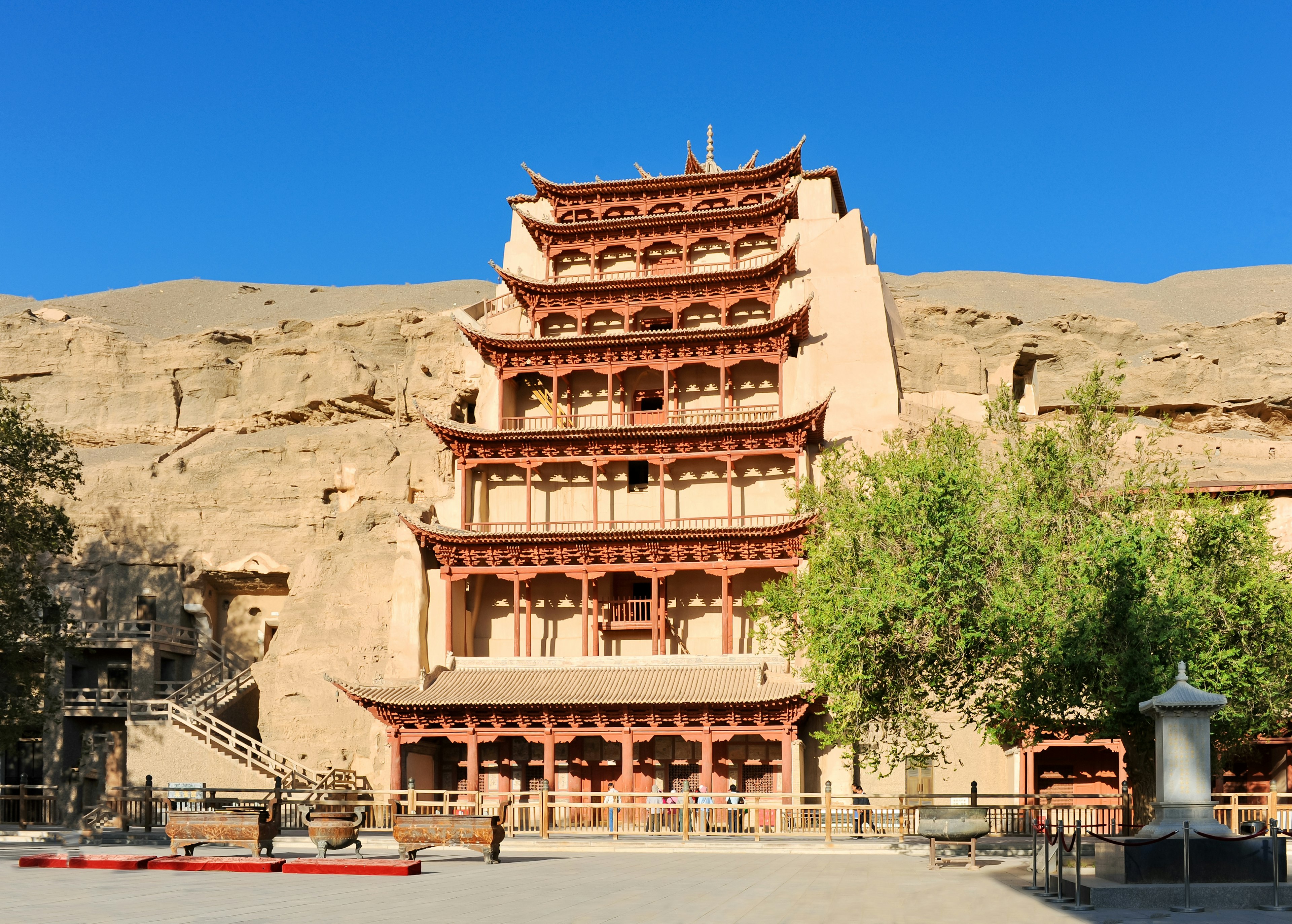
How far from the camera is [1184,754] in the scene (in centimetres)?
1903

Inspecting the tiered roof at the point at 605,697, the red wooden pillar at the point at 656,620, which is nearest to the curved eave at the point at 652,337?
the red wooden pillar at the point at 656,620

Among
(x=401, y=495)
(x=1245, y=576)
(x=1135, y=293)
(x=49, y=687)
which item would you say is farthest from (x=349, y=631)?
(x=1135, y=293)

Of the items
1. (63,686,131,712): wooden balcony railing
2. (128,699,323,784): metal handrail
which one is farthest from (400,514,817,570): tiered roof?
(63,686,131,712): wooden balcony railing

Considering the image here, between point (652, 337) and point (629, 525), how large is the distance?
Result: 7.14 m

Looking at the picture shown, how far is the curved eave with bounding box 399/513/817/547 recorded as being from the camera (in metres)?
42.2

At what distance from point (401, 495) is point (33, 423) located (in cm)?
2044

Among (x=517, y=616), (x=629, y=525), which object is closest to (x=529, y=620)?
(x=517, y=616)

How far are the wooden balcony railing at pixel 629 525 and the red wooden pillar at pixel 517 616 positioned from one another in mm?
1824

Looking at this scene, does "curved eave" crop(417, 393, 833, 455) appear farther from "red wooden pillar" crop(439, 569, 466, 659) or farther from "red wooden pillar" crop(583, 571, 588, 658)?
"red wooden pillar" crop(439, 569, 466, 659)

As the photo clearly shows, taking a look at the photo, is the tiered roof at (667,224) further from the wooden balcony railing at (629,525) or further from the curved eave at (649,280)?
the wooden balcony railing at (629,525)

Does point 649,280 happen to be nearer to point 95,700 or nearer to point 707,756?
point 707,756

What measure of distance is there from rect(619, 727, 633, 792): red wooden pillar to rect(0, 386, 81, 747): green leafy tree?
56.3 feet

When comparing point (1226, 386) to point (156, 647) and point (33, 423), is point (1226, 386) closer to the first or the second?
point (156, 647)

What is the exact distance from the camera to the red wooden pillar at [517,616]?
44000mm
